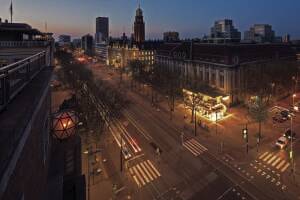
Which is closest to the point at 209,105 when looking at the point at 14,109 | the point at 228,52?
the point at 228,52

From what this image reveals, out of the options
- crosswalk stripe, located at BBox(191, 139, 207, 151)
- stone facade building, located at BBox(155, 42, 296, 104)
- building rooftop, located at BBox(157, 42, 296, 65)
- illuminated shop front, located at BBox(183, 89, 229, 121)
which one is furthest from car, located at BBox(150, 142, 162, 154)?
building rooftop, located at BBox(157, 42, 296, 65)

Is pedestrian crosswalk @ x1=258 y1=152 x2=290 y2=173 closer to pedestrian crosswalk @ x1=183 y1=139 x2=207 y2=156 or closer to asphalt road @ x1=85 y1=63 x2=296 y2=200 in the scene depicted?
asphalt road @ x1=85 y1=63 x2=296 y2=200

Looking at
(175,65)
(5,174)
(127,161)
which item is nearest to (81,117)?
(127,161)

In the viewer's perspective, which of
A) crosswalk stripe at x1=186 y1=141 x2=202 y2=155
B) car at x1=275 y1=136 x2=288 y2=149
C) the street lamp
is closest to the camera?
the street lamp

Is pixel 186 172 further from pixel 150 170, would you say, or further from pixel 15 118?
pixel 15 118

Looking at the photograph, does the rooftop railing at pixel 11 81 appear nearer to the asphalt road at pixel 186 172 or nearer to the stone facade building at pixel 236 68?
the asphalt road at pixel 186 172

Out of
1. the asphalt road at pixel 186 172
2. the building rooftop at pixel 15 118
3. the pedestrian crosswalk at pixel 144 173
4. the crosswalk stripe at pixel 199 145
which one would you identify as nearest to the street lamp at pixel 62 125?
the building rooftop at pixel 15 118

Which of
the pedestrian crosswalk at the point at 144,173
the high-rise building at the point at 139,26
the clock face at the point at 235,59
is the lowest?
the pedestrian crosswalk at the point at 144,173
